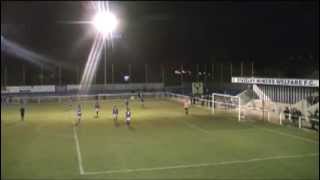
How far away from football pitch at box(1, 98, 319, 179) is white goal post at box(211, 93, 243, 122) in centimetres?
285

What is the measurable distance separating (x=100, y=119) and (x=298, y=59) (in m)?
11.7

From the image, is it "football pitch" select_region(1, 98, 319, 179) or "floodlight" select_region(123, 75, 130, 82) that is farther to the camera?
"floodlight" select_region(123, 75, 130, 82)

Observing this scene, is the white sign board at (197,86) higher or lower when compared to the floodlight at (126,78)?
lower

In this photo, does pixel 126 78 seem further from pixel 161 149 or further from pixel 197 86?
pixel 161 149

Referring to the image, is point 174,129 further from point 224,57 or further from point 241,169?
point 241,169

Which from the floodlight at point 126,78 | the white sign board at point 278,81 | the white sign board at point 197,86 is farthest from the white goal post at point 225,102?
the floodlight at point 126,78

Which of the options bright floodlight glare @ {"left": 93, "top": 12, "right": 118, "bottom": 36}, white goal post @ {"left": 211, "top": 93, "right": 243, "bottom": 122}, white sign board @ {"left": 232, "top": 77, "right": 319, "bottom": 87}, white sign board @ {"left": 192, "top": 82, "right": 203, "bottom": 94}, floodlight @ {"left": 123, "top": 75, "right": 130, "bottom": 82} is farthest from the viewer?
floodlight @ {"left": 123, "top": 75, "right": 130, "bottom": 82}

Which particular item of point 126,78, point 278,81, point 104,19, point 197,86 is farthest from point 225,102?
point 104,19

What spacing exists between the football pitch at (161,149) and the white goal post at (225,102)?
2845 millimetres

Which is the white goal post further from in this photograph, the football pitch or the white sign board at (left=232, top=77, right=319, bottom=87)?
the white sign board at (left=232, top=77, right=319, bottom=87)

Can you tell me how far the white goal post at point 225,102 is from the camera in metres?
29.2

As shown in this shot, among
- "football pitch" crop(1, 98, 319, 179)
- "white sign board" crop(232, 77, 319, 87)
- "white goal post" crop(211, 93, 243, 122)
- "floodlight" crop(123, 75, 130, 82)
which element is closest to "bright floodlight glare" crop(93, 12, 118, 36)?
"football pitch" crop(1, 98, 319, 179)

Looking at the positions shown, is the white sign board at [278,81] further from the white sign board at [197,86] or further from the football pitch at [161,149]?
the white sign board at [197,86]

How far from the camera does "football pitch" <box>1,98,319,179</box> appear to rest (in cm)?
1279
